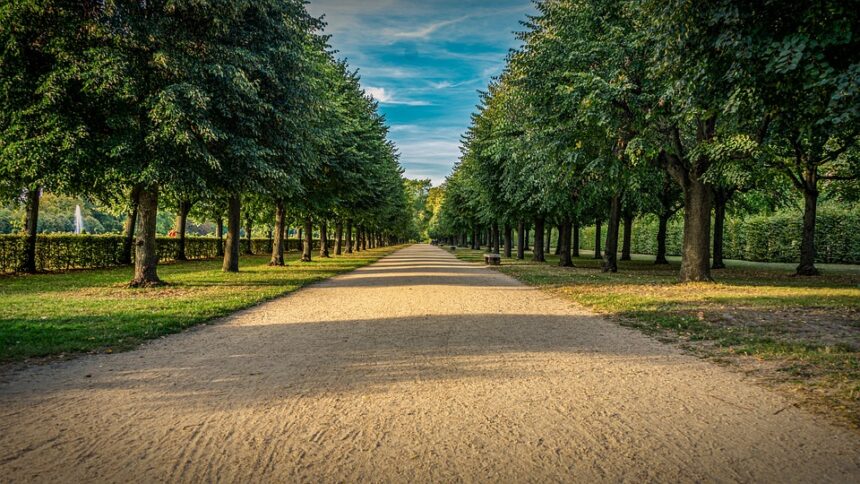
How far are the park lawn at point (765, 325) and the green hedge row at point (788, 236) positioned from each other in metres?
18.2

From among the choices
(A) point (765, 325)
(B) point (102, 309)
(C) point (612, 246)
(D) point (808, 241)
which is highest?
(D) point (808, 241)

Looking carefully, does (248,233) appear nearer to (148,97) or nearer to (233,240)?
(233,240)

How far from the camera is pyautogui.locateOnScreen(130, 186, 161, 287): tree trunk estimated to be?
12734mm

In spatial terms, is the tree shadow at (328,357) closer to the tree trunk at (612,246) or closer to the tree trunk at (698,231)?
the tree trunk at (698,231)

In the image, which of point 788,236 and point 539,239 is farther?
point 788,236

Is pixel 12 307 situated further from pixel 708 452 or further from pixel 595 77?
pixel 595 77

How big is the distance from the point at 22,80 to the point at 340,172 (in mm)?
12617

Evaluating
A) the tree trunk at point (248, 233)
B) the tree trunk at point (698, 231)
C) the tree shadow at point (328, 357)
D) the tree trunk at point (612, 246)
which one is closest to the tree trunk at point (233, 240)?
the tree shadow at point (328, 357)

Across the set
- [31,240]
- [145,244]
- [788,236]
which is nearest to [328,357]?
[145,244]

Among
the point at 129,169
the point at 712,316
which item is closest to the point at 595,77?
the point at 712,316

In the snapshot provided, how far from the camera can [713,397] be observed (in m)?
4.34

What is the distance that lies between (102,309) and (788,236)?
122ft

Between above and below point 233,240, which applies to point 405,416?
below

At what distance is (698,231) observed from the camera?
1428 centimetres
